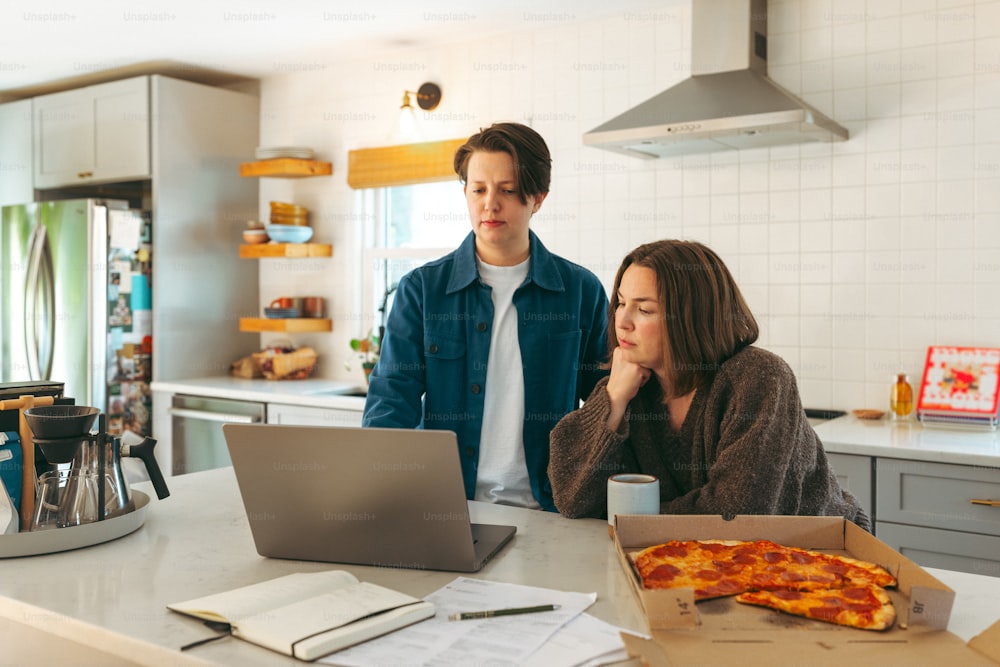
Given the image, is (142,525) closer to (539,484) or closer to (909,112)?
(539,484)

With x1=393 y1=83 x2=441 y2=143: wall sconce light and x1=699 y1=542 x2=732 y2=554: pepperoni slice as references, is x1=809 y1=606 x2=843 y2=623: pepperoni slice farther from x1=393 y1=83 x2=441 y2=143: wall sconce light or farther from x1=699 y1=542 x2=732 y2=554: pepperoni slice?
x1=393 y1=83 x2=441 y2=143: wall sconce light

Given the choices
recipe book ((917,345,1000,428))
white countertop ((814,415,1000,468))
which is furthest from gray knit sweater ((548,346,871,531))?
recipe book ((917,345,1000,428))

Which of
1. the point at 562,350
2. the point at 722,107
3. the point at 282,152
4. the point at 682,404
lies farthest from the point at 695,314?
the point at 282,152

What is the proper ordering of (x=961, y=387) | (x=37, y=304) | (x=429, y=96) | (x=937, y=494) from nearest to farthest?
(x=937, y=494) < (x=961, y=387) < (x=429, y=96) < (x=37, y=304)

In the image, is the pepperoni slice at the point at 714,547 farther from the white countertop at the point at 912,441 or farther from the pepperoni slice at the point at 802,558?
the white countertop at the point at 912,441

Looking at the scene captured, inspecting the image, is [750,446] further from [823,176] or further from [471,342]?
[823,176]

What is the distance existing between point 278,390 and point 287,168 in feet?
3.69

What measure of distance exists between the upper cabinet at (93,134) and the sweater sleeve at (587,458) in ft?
11.4

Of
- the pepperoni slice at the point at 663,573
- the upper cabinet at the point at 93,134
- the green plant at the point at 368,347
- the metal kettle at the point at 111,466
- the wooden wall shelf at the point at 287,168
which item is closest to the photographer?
the pepperoni slice at the point at 663,573

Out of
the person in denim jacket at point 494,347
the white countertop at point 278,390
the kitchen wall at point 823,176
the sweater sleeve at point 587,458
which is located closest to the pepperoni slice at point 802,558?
the sweater sleeve at point 587,458

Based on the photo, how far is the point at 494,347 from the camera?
6.87 ft

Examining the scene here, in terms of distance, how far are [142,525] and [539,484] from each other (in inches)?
32.6

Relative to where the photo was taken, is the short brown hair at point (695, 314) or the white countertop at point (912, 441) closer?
the short brown hair at point (695, 314)

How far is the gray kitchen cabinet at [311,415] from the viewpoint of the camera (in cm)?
382
